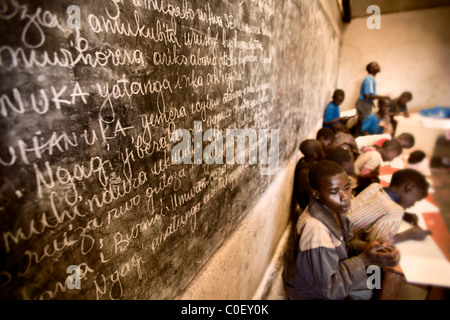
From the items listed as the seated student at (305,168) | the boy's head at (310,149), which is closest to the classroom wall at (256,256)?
the seated student at (305,168)

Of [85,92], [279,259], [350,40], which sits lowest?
[279,259]

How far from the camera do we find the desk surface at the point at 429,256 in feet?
5.98

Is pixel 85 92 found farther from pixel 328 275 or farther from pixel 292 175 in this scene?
pixel 292 175

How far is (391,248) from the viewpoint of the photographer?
1.86 m

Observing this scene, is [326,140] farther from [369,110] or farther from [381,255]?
[369,110]

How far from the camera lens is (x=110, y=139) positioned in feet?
2.55

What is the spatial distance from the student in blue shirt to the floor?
7.50 feet

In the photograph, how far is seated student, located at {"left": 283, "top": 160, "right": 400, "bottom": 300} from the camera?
5.62ft

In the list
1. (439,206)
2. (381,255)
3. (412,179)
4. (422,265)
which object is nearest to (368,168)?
(412,179)

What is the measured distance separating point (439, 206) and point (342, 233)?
410 cm

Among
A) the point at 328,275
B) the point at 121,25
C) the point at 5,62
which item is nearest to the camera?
the point at 5,62

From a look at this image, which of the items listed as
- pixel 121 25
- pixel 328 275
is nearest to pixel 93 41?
pixel 121 25

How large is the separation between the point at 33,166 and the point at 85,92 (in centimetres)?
25

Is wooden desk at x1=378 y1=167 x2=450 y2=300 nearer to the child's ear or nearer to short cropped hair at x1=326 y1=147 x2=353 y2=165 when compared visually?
the child's ear
